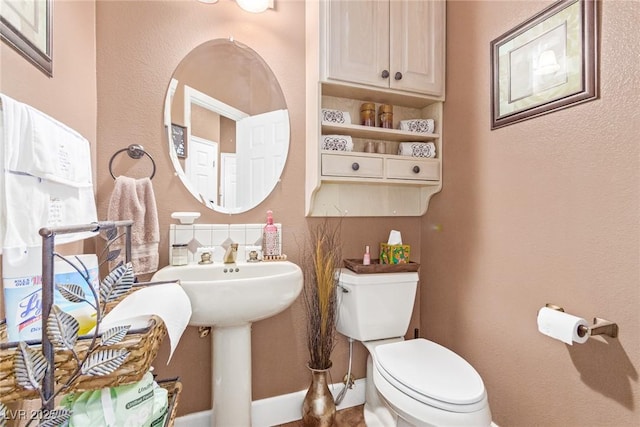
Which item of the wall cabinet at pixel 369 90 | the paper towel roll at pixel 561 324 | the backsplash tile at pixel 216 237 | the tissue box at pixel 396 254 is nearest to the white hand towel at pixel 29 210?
the backsplash tile at pixel 216 237

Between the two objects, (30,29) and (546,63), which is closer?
(30,29)

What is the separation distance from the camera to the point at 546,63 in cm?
122

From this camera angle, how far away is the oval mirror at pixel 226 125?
1.52 metres

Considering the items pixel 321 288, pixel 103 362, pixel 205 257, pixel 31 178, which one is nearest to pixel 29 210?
pixel 31 178

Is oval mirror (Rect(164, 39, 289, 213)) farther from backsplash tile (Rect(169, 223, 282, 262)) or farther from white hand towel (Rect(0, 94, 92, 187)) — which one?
→ white hand towel (Rect(0, 94, 92, 187))

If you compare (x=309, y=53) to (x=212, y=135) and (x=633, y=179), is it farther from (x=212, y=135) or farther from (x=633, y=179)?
(x=633, y=179)

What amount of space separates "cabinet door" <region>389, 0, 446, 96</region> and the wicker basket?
149 centimetres

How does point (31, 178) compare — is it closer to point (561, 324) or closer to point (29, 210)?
point (29, 210)

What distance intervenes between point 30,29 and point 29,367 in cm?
89

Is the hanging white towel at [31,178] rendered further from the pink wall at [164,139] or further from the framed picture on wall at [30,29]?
the pink wall at [164,139]

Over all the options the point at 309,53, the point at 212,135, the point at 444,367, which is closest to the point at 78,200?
the point at 212,135

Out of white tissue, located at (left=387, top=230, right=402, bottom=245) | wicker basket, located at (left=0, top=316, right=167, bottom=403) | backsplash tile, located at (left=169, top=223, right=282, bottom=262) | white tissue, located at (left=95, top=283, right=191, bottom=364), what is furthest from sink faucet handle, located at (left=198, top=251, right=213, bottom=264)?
white tissue, located at (left=387, top=230, right=402, bottom=245)

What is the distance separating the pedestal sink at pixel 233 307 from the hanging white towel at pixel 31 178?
481 millimetres

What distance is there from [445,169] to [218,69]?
1.33 meters
